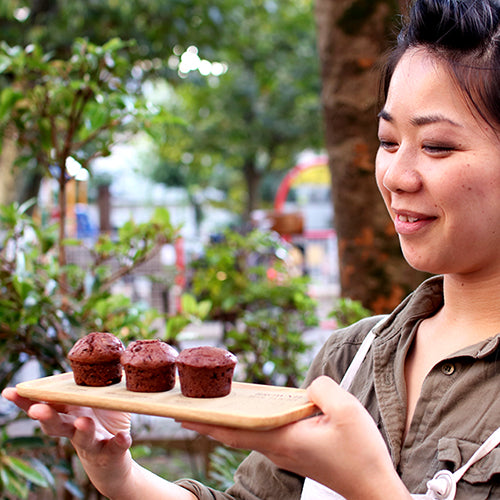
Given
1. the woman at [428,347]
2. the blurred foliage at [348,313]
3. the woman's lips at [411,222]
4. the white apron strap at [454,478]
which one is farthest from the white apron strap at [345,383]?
the blurred foliage at [348,313]

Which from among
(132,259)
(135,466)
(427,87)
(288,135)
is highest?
(288,135)

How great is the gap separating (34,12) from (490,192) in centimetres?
786

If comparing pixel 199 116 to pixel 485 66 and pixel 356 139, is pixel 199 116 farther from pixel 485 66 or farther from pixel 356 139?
pixel 485 66

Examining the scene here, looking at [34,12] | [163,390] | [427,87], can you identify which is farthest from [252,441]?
[34,12]

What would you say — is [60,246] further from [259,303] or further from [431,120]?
[431,120]

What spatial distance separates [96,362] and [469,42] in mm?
1113

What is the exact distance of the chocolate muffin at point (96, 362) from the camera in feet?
5.16

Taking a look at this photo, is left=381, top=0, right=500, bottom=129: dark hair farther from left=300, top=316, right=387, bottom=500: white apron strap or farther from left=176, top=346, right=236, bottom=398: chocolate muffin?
left=176, top=346, right=236, bottom=398: chocolate muffin

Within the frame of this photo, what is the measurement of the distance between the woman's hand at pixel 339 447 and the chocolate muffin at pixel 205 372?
26 cm

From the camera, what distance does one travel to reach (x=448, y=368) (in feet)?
4.41

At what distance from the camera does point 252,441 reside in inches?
47.8

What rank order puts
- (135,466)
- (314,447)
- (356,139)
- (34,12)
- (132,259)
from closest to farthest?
1. (314,447)
2. (135,466)
3. (132,259)
4. (356,139)
5. (34,12)

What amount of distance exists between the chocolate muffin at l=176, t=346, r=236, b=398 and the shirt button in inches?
18.7

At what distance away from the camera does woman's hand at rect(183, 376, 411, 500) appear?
3.73ft
